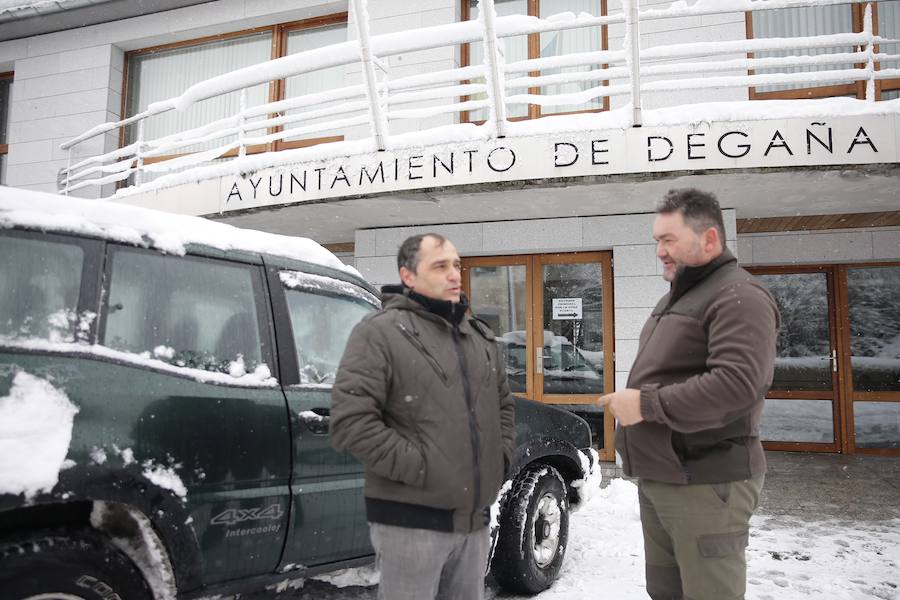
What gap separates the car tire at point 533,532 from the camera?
3.53 meters

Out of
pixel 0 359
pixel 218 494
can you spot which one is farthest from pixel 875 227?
pixel 0 359

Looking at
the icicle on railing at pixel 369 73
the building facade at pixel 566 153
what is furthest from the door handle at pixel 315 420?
the icicle on railing at pixel 369 73

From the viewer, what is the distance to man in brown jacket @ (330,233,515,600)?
1973 millimetres

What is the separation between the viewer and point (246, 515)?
96.0 inches

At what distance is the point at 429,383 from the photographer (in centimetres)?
207

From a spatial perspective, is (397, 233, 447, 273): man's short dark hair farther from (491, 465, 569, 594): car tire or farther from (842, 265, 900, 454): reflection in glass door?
(842, 265, 900, 454): reflection in glass door

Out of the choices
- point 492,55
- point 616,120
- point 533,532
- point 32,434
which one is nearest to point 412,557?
point 32,434

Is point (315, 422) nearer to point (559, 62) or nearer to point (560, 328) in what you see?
point (559, 62)

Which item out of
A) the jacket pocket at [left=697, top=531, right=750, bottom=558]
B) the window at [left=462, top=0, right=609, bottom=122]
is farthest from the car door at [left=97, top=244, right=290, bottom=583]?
the window at [left=462, top=0, right=609, bottom=122]

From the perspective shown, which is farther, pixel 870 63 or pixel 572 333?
pixel 572 333

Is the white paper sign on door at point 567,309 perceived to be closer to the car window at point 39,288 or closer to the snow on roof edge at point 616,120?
the snow on roof edge at point 616,120

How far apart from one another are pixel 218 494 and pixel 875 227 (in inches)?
361

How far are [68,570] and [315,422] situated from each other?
3.24ft

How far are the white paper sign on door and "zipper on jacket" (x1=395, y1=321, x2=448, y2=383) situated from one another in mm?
6313
